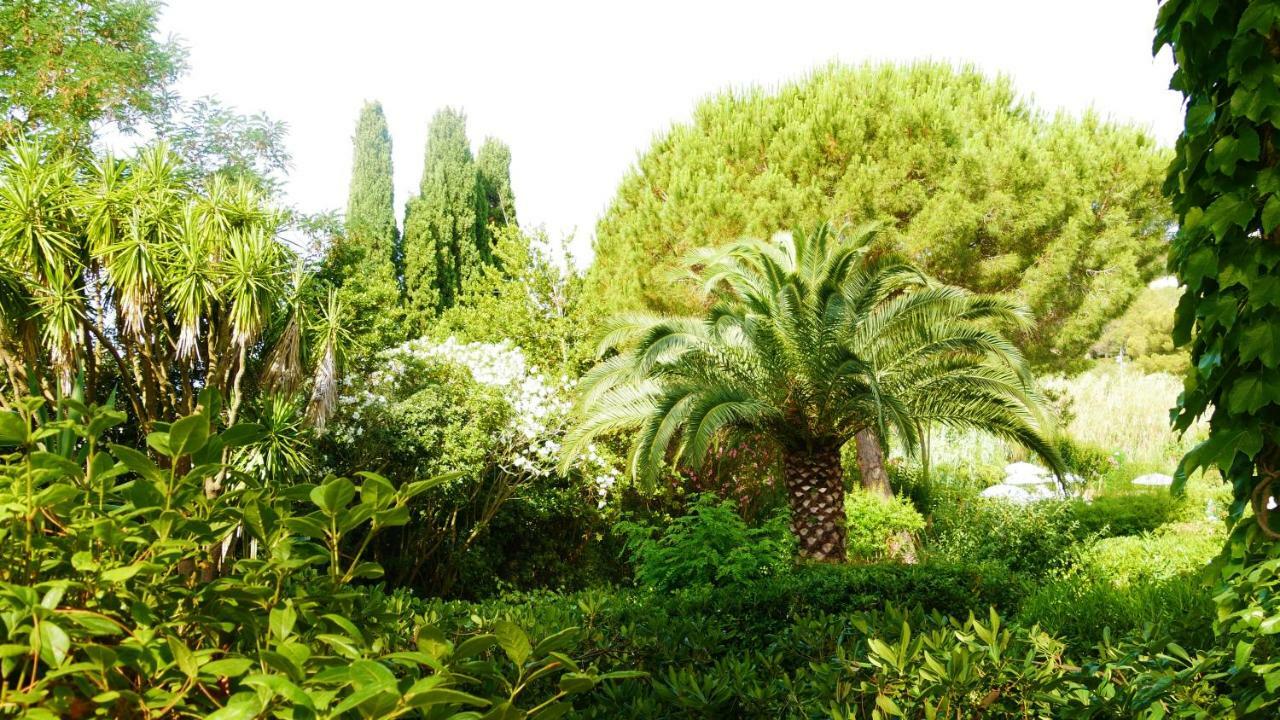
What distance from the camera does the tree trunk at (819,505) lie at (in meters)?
10.0

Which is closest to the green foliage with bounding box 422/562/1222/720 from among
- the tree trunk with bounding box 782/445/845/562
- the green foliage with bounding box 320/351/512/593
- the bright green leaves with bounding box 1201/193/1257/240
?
the bright green leaves with bounding box 1201/193/1257/240

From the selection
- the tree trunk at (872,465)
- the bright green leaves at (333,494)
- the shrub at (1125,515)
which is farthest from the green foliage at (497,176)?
the bright green leaves at (333,494)

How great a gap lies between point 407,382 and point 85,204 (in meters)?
4.38

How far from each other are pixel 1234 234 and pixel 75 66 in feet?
52.3

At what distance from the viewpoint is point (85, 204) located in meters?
8.76

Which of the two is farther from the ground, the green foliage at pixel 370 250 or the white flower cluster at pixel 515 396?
the green foliage at pixel 370 250

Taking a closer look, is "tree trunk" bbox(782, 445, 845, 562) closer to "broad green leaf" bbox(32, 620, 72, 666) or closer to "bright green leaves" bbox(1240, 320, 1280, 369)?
"bright green leaves" bbox(1240, 320, 1280, 369)

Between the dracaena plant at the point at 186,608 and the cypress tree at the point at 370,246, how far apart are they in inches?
442

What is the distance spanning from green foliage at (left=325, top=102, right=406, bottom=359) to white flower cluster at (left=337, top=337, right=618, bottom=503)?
2.15 ft

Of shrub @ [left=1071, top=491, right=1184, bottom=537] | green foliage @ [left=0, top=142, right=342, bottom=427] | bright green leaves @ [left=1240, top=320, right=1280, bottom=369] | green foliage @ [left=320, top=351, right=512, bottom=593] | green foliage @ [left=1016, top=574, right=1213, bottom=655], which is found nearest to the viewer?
bright green leaves @ [left=1240, top=320, right=1280, bottom=369]

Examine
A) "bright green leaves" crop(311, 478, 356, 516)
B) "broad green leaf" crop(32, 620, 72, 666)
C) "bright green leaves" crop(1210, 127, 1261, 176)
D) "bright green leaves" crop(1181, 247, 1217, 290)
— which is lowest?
"broad green leaf" crop(32, 620, 72, 666)

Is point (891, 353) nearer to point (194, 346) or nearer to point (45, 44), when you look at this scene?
point (194, 346)

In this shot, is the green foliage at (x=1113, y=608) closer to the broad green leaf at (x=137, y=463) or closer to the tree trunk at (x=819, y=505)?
the tree trunk at (x=819, y=505)

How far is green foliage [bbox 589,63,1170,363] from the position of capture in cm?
1512
